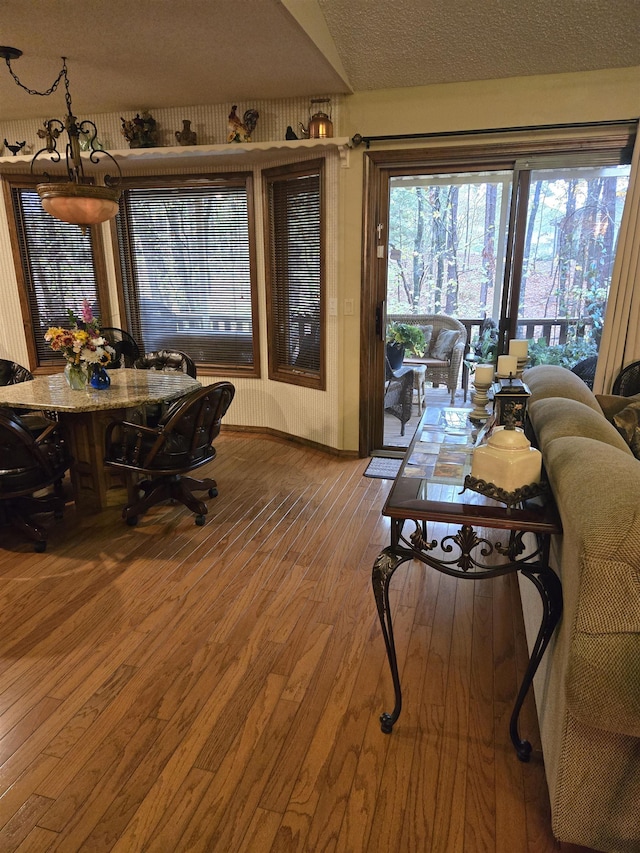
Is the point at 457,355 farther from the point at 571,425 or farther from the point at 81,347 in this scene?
the point at 571,425

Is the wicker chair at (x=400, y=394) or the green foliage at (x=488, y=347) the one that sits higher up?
the green foliage at (x=488, y=347)

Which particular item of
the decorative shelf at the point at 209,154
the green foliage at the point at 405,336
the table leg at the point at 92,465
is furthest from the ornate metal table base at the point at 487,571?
the green foliage at the point at 405,336

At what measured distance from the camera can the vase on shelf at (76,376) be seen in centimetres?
335

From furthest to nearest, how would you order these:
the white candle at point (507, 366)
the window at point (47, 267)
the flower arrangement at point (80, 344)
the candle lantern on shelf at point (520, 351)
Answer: the window at point (47, 267), the flower arrangement at point (80, 344), the candle lantern on shelf at point (520, 351), the white candle at point (507, 366)

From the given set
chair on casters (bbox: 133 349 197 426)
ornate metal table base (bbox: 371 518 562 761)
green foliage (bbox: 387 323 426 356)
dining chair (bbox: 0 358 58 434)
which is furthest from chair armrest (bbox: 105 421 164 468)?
green foliage (bbox: 387 323 426 356)

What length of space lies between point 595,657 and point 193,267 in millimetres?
4704

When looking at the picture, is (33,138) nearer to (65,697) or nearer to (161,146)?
(161,146)

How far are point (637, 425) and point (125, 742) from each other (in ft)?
8.51

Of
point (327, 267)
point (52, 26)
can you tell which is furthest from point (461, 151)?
point (52, 26)

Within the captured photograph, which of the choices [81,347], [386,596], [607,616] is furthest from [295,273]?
[607,616]

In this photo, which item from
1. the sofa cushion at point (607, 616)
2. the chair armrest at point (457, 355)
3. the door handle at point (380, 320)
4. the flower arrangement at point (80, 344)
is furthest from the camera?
the chair armrest at point (457, 355)

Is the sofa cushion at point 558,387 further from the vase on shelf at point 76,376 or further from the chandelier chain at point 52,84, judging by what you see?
the chandelier chain at point 52,84

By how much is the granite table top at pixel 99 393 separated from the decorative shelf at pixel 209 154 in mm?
1779

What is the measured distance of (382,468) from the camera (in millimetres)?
4297
